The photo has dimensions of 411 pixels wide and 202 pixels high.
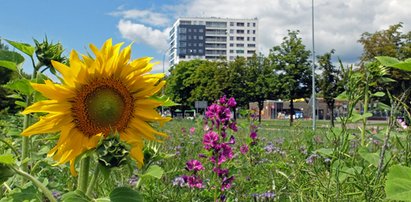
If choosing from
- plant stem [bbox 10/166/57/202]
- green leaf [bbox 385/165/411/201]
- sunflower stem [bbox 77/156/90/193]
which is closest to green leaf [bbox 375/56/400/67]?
green leaf [bbox 385/165/411/201]

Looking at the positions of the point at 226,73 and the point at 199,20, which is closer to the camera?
the point at 226,73

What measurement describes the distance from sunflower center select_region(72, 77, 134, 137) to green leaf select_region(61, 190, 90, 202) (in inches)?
6.9

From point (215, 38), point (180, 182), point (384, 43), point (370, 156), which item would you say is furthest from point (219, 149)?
point (215, 38)

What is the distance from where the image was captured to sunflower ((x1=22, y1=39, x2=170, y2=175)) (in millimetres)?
1271

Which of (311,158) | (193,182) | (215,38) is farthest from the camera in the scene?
(215,38)

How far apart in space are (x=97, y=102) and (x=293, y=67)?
120 feet

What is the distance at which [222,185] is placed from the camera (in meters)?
3.55

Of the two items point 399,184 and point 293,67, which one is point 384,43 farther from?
point 399,184

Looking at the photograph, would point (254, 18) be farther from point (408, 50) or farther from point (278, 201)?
point (278, 201)

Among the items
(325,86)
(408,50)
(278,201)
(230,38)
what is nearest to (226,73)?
(325,86)

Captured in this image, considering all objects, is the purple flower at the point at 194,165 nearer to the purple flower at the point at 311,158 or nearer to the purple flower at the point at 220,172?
the purple flower at the point at 220,172

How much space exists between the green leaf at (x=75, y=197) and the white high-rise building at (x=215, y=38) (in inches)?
6539

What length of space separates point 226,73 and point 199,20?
13139 cm

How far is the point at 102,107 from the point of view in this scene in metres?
1.29
